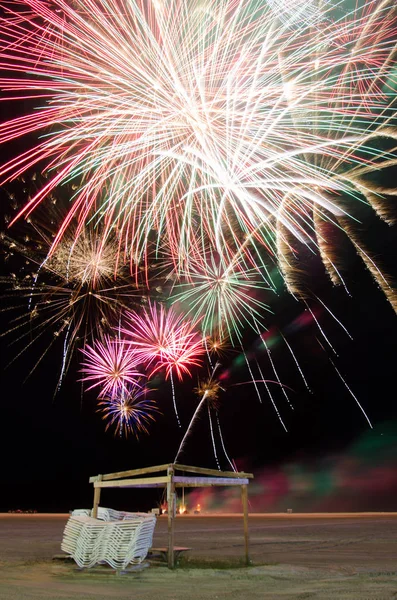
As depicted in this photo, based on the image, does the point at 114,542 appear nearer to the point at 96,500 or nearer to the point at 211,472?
the point at 211,472

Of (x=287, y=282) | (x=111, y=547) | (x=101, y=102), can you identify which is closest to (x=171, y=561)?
(x=111, y=547)

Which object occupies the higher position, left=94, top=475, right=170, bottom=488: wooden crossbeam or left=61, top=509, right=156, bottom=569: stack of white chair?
left=94, top=475, right=170, bottom=488: wooden crossbeam

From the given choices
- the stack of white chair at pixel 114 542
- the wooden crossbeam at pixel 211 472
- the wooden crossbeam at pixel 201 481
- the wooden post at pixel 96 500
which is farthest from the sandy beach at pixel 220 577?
the wooden crossbeam at pixel 211 472

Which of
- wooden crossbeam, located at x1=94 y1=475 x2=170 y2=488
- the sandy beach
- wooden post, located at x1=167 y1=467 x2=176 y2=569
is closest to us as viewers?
the sandy beach

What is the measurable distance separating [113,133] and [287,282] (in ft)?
20.4

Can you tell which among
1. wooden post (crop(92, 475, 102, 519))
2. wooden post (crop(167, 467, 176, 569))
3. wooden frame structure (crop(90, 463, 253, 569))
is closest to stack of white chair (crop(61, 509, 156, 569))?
wooden post (crop(167, 467, 176, 569))

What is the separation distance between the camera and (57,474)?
5859cm

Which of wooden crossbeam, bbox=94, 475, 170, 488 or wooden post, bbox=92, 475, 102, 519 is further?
wooden post, bbox=92, 475, 102, 519

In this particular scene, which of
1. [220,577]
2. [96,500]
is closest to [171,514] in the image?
[220,577]

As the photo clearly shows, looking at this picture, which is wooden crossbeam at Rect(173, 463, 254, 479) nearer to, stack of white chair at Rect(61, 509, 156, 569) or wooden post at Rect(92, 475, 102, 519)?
stack of white chair at Rect(61, 509, 156, 569)

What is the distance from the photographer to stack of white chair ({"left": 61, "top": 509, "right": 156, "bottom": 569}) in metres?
8.80

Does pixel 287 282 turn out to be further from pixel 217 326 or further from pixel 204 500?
pixel 204 500

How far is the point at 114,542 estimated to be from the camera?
8.93 meters

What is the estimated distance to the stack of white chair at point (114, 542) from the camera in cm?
880
